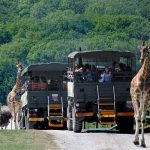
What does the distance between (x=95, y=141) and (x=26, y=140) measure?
202 centimetres

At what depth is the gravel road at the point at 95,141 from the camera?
26906 mm

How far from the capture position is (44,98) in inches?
1486

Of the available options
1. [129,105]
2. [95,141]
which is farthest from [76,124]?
[95,141]

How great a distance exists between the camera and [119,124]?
1356 inches

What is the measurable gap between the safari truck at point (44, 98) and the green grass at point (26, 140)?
6.90 m

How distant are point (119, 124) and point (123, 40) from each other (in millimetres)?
128756

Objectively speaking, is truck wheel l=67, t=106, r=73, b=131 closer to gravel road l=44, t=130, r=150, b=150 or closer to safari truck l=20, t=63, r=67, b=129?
safari truck l=20, t=63, r=67, b=129

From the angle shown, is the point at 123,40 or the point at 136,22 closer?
the point at 123,40

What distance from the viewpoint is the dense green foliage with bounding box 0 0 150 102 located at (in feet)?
493

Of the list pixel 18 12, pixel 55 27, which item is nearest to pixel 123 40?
pixel 55 27

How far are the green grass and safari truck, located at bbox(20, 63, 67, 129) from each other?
22.6ft

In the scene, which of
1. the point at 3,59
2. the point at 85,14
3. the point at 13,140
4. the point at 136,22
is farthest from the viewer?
the point at 85,14

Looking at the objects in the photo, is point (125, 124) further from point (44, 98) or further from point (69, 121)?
point (44, 98)

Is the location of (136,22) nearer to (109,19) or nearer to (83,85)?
(109,19)
